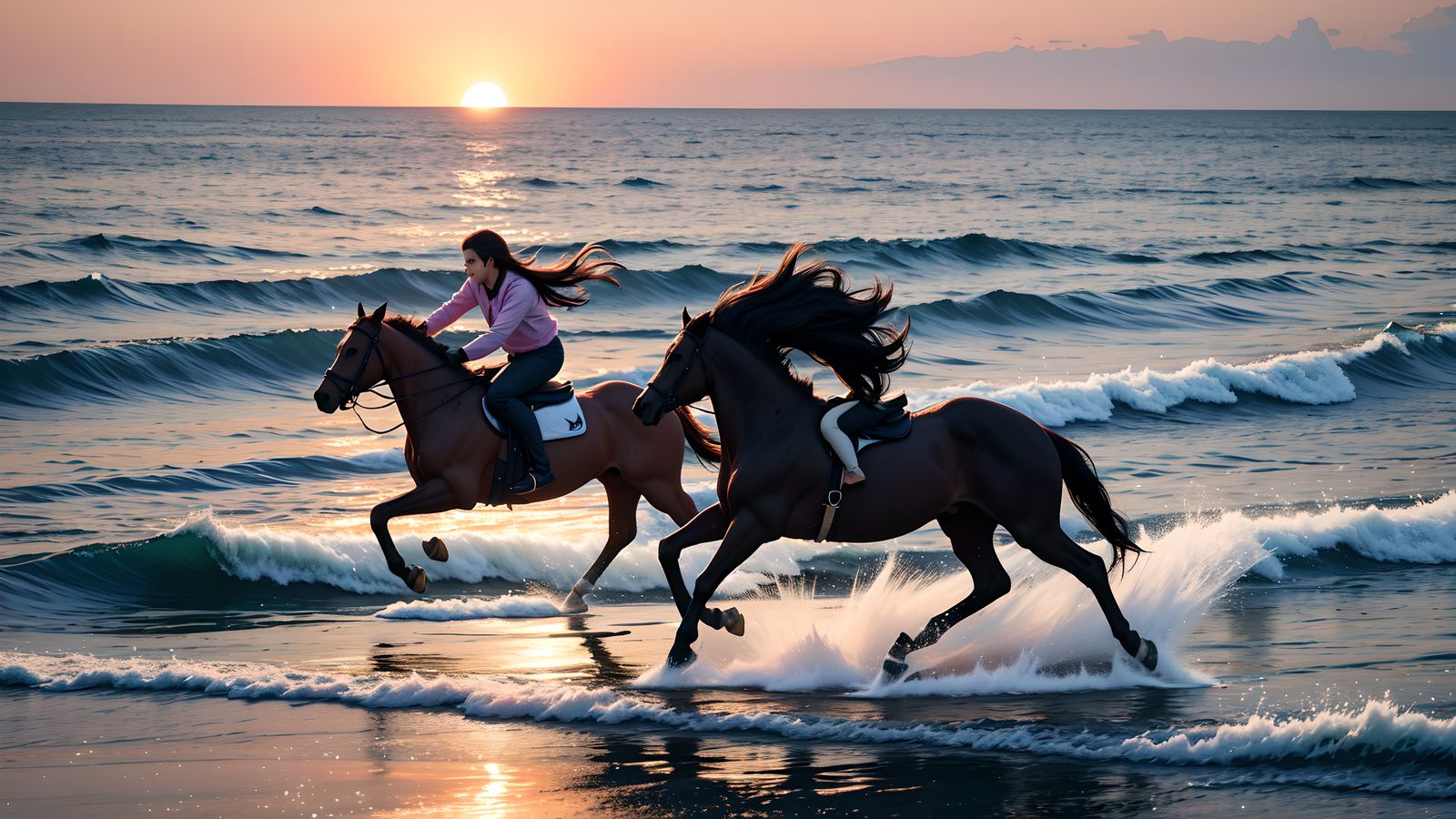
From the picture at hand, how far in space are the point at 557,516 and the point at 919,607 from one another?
6015 millimetres

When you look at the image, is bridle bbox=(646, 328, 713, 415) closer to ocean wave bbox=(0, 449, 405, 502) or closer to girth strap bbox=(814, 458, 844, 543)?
girth strap bbox=(814, 458, 844, 543)

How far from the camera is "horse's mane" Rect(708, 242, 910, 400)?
7688 millimetres

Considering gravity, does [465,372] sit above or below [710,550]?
above

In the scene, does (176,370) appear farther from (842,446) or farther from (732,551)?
(842,446)

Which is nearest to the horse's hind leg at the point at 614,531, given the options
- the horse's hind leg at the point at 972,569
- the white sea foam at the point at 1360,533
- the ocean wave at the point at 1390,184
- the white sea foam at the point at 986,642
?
the white sea foam at the point at 986,642

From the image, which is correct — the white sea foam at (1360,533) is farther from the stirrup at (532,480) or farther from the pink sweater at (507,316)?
the pink sweater at (507,316)

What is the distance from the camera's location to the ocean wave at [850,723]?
5.95 metres

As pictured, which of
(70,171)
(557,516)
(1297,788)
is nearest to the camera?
(1297,788)

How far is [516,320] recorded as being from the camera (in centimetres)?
923

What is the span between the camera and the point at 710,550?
1199 centimetres

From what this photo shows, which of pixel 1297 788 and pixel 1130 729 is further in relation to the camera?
pixel 1130 729

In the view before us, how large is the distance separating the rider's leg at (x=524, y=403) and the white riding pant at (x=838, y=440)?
2597mm

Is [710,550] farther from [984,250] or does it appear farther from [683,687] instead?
[984,250]

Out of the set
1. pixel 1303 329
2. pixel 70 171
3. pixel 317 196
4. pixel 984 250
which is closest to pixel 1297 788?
pixel 1303 329
